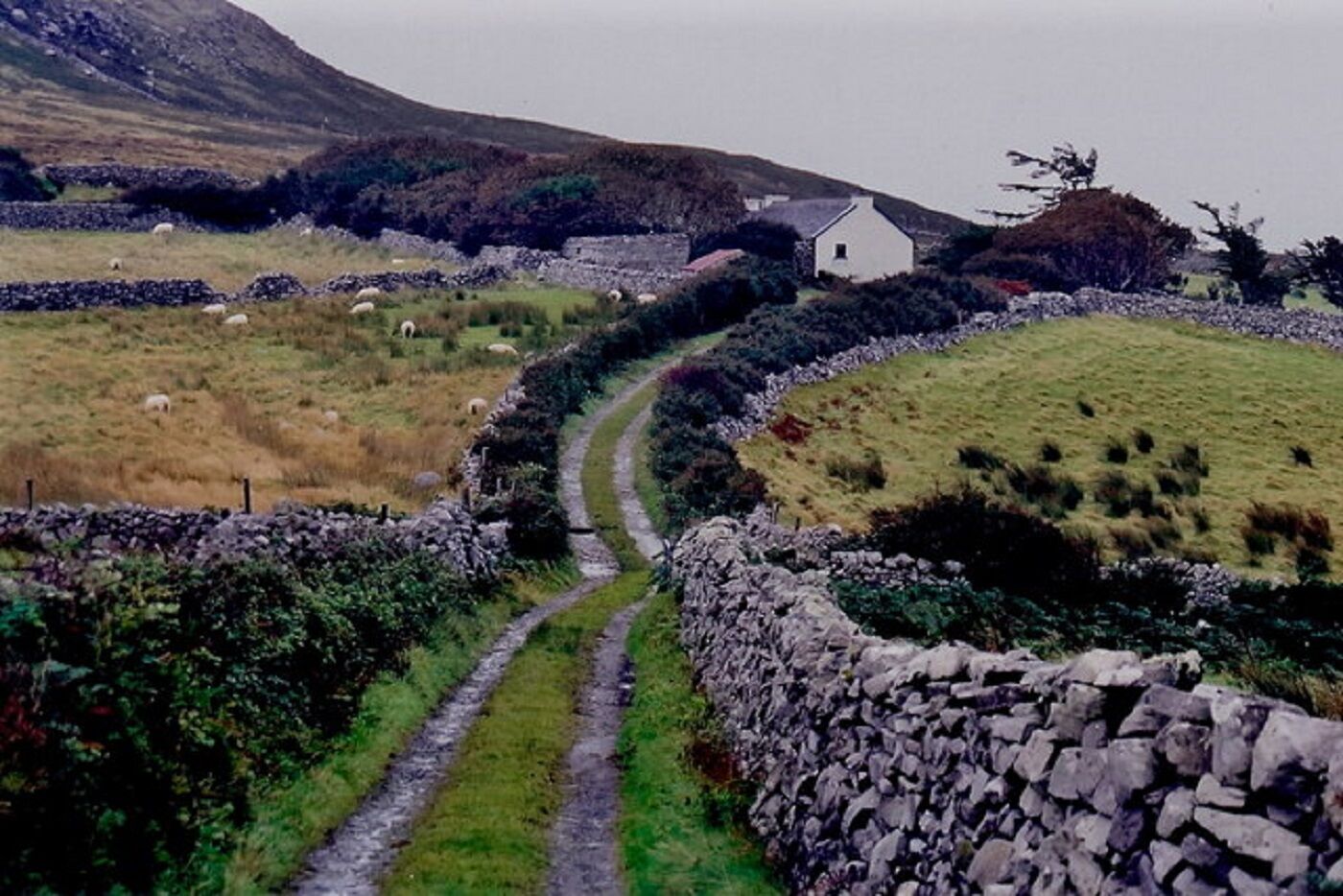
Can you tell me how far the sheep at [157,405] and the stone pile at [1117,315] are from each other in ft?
92.0

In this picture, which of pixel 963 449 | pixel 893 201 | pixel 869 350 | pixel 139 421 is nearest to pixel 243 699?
pixel 139 421

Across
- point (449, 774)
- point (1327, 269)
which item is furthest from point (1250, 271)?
point (449, 774)

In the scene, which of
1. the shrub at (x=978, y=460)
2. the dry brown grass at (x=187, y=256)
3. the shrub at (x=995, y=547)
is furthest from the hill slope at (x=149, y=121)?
the shrub at (x=995, y=547)

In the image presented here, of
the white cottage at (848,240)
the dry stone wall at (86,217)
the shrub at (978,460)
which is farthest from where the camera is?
the dry stone wall at (86,217)

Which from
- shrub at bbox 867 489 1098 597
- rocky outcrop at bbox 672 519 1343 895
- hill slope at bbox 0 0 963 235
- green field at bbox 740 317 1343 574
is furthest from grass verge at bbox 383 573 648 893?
hill slope at bbox 0 0 963 235

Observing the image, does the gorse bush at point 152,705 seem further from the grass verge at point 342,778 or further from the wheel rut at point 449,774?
the wheel rut at point 449,774

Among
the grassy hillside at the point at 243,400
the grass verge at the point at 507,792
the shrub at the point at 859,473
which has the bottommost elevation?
the shrub at the point at 859,473

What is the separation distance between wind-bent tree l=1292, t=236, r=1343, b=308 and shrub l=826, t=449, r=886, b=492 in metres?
64.7

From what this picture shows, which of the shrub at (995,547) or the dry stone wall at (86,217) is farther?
the dry stone wall at (86,217)

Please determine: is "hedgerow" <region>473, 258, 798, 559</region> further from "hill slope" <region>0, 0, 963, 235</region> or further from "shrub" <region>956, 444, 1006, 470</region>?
"hill slope" <region>0, 0, 963, 235</region>

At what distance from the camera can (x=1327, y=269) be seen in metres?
99.8

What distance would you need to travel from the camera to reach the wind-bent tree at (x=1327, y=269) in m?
98.5

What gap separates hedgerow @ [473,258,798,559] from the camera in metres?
32.4

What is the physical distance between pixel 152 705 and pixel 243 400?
34222mm
